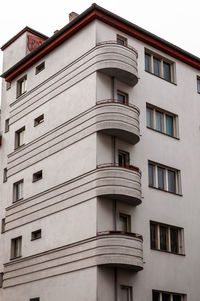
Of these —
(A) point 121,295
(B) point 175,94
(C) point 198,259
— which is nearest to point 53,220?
(A) point 121,295

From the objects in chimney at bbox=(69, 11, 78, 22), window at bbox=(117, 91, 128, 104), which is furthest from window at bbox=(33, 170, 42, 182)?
chimney at bbox=(69, 11, 78, 22)

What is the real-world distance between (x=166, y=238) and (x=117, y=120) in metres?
8.10

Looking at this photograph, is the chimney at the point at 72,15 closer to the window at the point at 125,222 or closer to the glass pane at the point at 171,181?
the glass pane at the point at 171,181

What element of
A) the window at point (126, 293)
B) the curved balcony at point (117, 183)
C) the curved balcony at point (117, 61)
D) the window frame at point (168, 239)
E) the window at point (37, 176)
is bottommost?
the window at point (126, 293)

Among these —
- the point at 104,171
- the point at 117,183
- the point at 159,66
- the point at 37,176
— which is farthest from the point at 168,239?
the point at 159,66

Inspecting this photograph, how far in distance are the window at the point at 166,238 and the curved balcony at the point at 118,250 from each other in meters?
3.03

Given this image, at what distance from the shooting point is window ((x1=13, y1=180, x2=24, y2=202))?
4178 centimetres

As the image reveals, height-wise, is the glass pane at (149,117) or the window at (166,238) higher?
the glass pane at (149,117)

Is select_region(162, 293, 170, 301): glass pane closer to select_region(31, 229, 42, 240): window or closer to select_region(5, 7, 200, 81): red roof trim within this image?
select_region(31, 229, 42, 240): window

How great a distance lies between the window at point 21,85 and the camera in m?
45.0

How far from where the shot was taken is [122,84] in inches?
1469

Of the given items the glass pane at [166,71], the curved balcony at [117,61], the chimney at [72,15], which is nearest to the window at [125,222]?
the curved balcony at [117,61]

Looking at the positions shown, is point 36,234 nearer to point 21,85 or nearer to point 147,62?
point 21,85

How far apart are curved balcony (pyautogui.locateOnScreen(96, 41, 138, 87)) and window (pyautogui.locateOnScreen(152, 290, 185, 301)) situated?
13.3m
